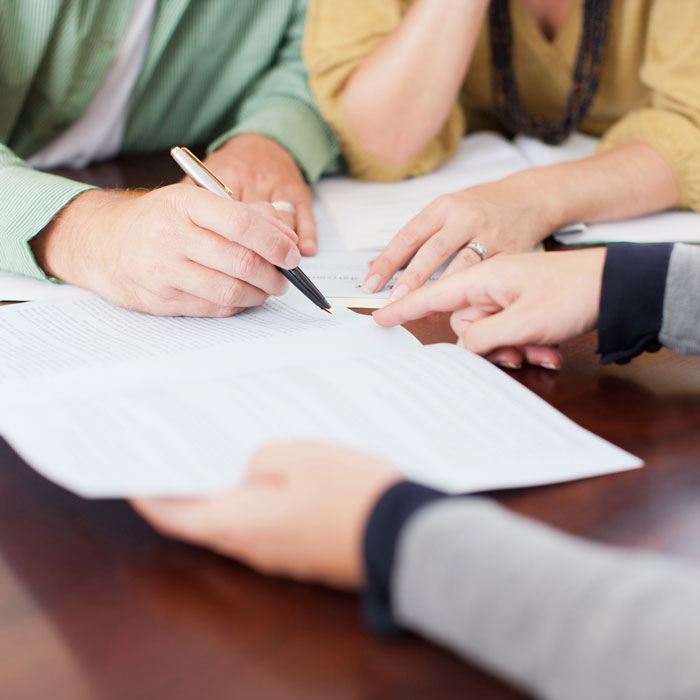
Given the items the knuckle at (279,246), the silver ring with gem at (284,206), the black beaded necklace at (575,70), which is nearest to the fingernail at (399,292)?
the knuckle at (279,246)

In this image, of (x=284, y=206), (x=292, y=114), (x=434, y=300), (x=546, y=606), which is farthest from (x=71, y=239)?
(x=546, y=606)

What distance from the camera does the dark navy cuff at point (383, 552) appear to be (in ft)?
1.33

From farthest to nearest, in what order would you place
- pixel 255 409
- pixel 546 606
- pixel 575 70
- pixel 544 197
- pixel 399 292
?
1. pixel 575 70
2. pixel 544 197
3. pixel 399 292
4. pixel 255 409
5. pixel 546 606

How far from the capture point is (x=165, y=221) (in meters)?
0.77

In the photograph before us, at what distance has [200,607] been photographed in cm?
44

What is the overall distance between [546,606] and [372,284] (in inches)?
21.8

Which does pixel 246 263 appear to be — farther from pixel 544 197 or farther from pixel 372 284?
pixel 544 197

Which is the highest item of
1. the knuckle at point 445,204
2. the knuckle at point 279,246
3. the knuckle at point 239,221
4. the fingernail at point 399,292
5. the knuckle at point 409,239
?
the knuckle at point 239,221

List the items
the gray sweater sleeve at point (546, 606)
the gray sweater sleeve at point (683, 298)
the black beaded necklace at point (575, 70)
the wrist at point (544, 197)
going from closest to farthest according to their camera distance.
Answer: the gray sweater sleeve at point (546, 606) < the gray sweater sleeve at point (683, 298) < the wrist at point (544, 197) < the black beaded necklace at point (575, 70)

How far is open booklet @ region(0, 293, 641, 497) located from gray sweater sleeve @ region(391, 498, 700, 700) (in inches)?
4.1

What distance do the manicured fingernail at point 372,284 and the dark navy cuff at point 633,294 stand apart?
0.27 meters

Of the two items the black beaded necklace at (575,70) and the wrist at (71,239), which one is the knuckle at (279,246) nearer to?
the wrist at (71,239)

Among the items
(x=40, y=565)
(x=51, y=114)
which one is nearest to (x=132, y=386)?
(x=40, y=565)

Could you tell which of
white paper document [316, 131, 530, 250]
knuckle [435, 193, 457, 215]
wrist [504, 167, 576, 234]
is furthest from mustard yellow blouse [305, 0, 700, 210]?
knuckle [435, 193, 457, 215]
